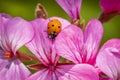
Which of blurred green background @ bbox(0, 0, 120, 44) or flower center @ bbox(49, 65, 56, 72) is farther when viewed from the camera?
blurred green background @ bbox(0, 0, 120, 44)

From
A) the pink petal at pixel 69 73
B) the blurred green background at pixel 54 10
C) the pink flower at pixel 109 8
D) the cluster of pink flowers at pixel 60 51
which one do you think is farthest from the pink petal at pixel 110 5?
the blurred green background at pixel 54 10

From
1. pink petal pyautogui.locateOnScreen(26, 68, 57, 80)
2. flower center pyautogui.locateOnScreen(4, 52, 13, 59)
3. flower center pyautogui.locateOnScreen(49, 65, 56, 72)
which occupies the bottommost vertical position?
pink petal pyautogui.locateOnScreen(26, 68, 57, 80)

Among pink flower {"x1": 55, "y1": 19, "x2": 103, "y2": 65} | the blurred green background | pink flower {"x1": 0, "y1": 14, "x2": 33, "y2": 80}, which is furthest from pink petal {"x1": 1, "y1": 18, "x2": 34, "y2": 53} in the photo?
the blurred green background

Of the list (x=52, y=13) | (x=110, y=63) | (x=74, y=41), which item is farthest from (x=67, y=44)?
(x=52, y=13)

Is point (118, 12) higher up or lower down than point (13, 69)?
higher up

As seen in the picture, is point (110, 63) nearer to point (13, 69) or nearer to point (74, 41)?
point (74, 41)

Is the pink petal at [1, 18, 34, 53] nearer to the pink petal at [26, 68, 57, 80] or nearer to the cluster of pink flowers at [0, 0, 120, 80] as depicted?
the cluster of pink flowers at [0, 0, 120, 80]
